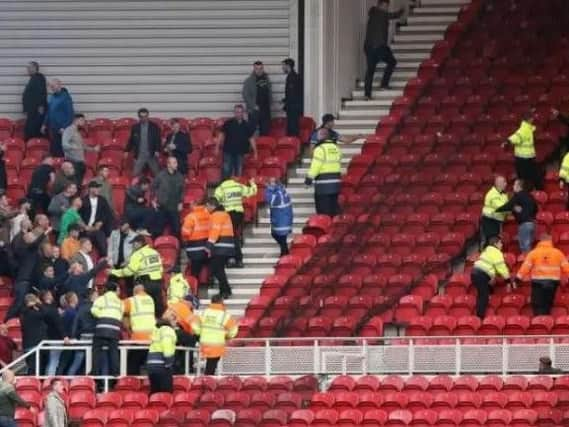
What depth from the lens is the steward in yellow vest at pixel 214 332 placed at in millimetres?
38406

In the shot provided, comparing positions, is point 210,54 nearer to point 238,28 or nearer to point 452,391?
point 238,28

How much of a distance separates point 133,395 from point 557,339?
16.9 ft

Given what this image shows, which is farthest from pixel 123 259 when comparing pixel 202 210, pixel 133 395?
pixel 133 395

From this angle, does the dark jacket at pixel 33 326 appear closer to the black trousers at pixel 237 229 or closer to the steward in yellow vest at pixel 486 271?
the black trousers at pixel 237 229

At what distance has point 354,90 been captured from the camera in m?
46.1

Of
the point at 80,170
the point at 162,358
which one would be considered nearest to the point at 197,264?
the point at 80,170

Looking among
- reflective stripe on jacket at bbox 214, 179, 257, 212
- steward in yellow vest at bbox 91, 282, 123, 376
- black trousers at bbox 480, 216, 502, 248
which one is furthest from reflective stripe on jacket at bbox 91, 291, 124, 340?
black trousers at bbox 480, 216, 502, 248

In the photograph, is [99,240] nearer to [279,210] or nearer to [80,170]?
[80,170]

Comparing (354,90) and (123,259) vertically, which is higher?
(354,90)

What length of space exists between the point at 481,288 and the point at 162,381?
4.46 m

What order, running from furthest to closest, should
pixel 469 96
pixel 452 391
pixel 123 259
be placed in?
pixel 469 96 → pixel 123 259 → pixel 452 391

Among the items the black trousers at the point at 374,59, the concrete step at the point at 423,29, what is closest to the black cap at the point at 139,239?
the black trousers at the point at 374,59

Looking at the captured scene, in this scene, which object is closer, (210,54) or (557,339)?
(557,339)

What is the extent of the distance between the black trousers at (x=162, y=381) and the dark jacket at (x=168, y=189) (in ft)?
16.5
